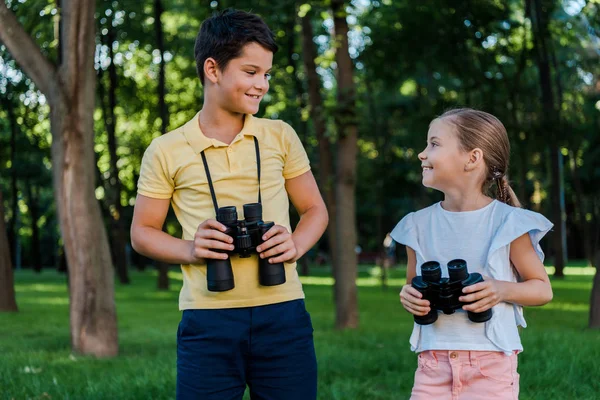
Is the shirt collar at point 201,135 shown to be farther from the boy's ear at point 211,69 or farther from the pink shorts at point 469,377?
the pink shorts at point 469,377

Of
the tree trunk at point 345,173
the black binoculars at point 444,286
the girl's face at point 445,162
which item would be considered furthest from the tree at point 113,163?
the black binoculars at point 444,286

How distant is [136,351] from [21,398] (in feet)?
12.2

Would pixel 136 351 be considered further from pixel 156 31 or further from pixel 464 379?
pixel 156 31

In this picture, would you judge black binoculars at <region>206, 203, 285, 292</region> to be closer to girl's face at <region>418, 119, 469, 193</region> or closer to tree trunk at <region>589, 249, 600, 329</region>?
girl's face at <region>418, 119, 469, 193</region>

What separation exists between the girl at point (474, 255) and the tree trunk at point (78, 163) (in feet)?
20.9

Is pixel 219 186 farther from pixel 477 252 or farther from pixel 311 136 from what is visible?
pixel 311 136

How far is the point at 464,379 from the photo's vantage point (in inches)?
130

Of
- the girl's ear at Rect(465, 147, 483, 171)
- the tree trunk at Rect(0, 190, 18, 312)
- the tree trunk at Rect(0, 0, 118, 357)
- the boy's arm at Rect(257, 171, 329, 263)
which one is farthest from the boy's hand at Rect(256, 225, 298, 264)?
the tree trunk at Rect(0, 190, 18, 312)

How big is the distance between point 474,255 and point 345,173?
371 inches

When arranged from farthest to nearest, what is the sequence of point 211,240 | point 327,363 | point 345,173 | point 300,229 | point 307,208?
point 345,173
point 327,363
point 307,208
point 300,229
point 211,240

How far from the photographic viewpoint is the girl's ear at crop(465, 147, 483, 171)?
136 inches

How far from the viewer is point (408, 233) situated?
351cm

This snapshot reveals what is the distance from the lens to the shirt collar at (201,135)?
11.1ft

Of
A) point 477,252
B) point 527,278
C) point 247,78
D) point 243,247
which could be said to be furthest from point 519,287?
point 247,78
